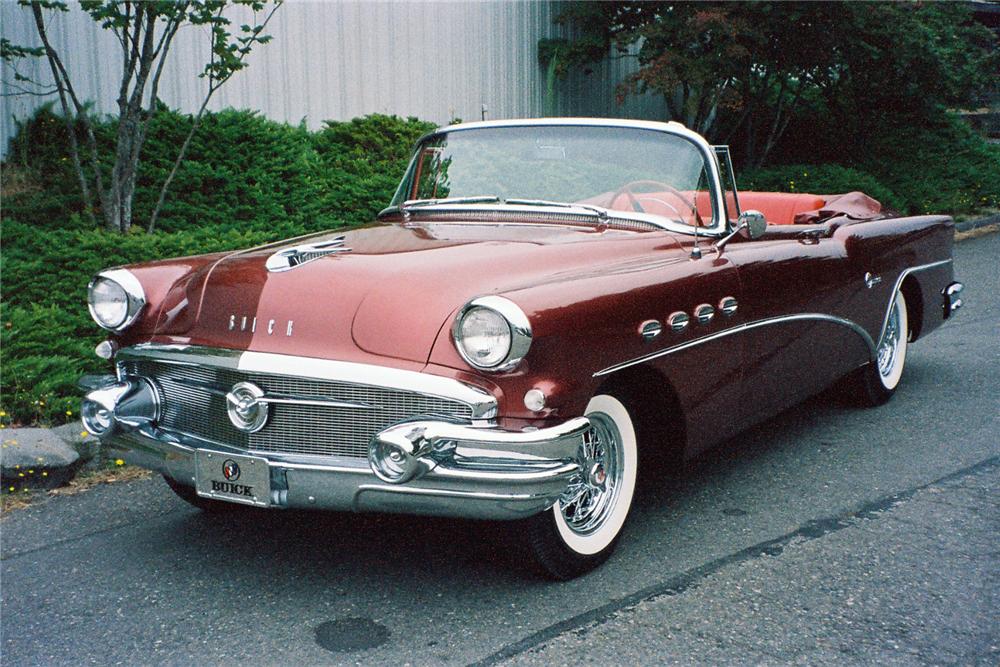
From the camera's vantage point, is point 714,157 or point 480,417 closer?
point 480,417

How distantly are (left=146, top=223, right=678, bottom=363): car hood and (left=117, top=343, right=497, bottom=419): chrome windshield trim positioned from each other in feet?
0.14

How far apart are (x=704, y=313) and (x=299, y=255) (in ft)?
4.76

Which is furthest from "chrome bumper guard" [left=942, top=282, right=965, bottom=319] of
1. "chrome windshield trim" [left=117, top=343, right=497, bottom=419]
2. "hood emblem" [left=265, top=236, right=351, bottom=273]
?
"chrome windshield trim" [left=117, top=343, right=497, bottom=419]

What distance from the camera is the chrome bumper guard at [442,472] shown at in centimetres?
284

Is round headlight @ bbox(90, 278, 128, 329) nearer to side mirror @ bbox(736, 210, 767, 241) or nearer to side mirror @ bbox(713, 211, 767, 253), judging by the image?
side mirror @ bbox(713, 211, 767, 253)

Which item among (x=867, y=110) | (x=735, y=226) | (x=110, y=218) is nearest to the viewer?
(x=735, y=226)

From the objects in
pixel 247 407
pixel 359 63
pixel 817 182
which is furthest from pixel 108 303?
pixel 817 182

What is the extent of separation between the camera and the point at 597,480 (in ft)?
11.2

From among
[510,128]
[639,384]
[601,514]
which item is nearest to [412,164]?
[510,128]

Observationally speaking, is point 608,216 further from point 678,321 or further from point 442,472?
point 442,472

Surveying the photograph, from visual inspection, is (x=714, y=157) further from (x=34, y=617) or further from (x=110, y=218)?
(x=110, y=218)

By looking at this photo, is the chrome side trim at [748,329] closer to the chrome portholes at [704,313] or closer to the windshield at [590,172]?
the chrome portholes at [704,313]

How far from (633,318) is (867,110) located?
13.2 metres

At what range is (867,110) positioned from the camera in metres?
15.1
